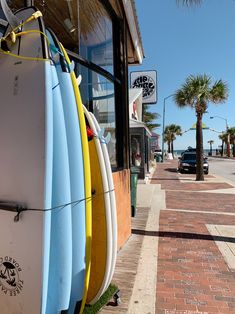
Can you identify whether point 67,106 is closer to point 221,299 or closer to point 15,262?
point 15,262

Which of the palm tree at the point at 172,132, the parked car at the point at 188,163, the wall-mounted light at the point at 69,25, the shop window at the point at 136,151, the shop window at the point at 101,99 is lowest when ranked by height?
the parked car at the point at 188,163

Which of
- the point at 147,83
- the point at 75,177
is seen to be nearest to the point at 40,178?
the point at 75,177

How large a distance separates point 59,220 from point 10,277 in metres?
0.55

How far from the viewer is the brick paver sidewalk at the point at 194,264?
3.86 m

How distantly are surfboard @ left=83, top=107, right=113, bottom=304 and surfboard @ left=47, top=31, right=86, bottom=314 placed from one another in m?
0.47

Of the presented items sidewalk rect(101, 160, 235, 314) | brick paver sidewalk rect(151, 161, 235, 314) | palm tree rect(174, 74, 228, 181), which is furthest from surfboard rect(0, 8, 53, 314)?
palm tree rect(174, 74, 228, 181)

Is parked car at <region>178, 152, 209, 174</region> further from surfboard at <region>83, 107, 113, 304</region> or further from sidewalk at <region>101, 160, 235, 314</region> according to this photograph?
surfboard at <region>83, 107, 113, 304</region>

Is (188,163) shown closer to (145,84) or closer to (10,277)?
(145,84)

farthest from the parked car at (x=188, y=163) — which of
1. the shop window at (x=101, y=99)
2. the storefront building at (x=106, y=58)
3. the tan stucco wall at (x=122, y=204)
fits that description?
the shop window at (x=101, y=99)

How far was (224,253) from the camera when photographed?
5.65 metres

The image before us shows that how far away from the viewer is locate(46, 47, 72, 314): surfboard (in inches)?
102

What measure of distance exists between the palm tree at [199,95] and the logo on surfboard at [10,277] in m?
16.6

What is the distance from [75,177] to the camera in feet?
9.02

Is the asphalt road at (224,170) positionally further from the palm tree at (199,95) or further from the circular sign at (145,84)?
the circular sign at (145,84)
